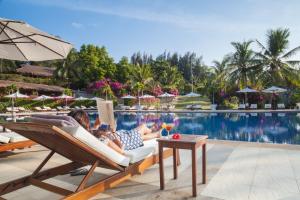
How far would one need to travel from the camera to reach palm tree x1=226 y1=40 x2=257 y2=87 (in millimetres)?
22927

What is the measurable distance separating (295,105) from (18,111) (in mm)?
22043

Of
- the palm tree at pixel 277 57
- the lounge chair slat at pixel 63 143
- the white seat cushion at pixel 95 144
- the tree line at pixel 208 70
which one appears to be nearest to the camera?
the lounge chair slat at pixel 63 143

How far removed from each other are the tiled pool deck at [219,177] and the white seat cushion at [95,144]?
1.40 ft

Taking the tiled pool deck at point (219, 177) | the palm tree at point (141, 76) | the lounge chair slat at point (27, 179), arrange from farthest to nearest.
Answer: the palm tree at point (141, 76), the tiled pool deck at point (219, 177), the lounge chair slat at point (27, 179)

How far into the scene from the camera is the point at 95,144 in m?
2.62

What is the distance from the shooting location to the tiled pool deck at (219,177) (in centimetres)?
297

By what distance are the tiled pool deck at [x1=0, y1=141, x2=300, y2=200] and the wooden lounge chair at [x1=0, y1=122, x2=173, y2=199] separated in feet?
1.01

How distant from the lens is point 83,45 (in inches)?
1428

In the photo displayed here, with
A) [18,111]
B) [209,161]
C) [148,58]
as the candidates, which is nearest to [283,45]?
[209,161]

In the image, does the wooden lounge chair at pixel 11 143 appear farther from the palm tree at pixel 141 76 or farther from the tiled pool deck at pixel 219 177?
the palm tree at pixel 141 76

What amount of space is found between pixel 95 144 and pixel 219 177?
5.84 ft

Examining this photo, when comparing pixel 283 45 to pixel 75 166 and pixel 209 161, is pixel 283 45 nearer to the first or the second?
pixel 209 161

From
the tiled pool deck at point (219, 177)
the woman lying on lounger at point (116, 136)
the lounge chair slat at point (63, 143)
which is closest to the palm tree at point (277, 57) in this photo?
the tiled pool deck at point (219, 177)

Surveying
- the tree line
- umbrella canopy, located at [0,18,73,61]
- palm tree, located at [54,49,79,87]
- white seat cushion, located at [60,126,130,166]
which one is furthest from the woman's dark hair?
palm tree, located at [54,49,79,87]
